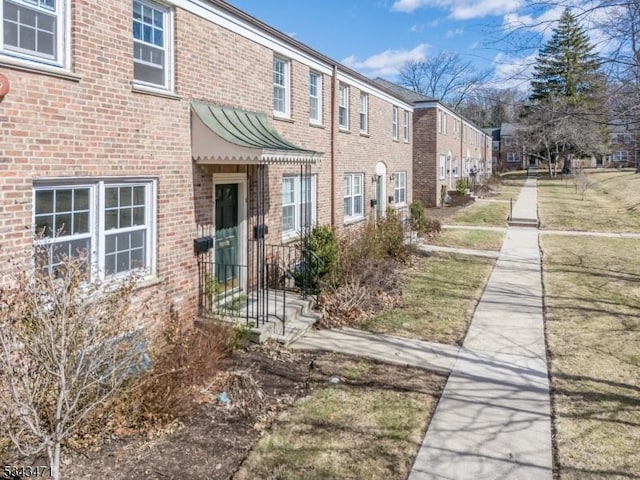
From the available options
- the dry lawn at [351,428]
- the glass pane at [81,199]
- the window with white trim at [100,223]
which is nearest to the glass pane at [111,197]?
the window with white trim at [100,223]

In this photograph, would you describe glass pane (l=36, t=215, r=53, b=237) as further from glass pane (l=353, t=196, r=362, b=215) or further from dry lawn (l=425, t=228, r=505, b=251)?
dry lawn (l=425, t=228, r=505, b=251)

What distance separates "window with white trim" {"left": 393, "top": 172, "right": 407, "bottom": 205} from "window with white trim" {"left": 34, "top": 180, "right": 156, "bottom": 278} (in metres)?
15.4

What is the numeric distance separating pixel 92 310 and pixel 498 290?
10178 millimetres

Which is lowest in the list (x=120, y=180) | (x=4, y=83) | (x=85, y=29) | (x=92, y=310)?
(x=92, y=310)

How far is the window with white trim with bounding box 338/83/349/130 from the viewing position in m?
15.6

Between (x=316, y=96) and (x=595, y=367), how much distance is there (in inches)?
392

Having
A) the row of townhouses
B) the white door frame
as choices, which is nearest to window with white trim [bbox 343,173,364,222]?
the row of townhouses

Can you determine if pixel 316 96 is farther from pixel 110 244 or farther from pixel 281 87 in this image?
pixel 110 244

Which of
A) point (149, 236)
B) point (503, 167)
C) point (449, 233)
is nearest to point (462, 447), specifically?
point (149, 236)

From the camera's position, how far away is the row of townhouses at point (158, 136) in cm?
584

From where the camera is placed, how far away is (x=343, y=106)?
15883 mm

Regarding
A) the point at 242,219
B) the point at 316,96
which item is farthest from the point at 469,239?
the point at 242,219

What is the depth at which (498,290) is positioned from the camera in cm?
1226

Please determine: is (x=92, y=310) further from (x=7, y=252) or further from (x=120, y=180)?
(x=120, y=180)
